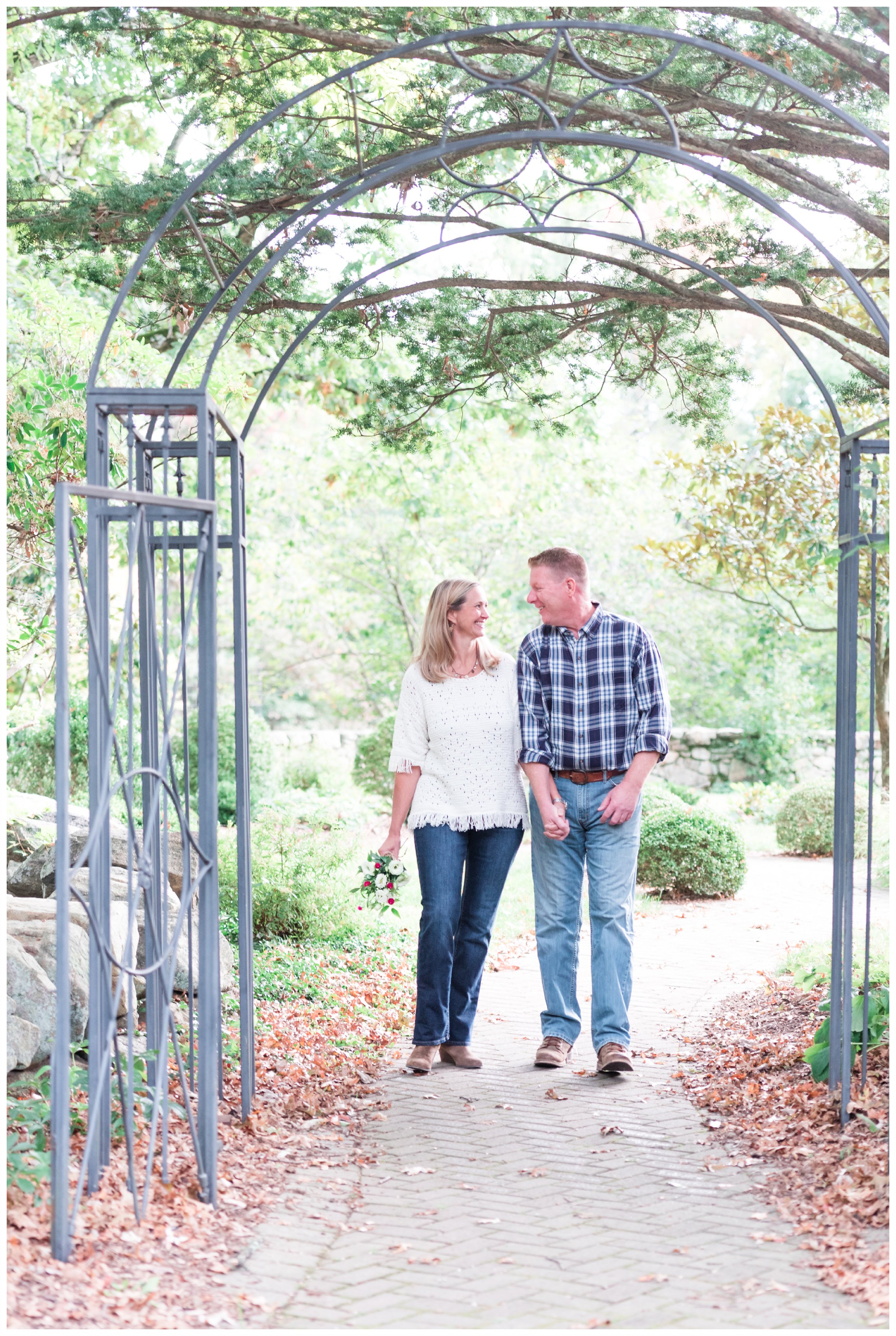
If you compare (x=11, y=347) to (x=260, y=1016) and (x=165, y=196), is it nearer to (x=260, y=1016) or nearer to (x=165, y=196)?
(x=165, y=196)

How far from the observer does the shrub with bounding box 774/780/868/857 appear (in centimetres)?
1018

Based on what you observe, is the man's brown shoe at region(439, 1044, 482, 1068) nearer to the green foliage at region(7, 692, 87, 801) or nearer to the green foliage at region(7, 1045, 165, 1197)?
the green foliage at region(7, 1045, 165, 1197)

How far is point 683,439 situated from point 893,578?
1948cm

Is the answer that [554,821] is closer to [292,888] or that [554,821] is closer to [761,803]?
[292,888]

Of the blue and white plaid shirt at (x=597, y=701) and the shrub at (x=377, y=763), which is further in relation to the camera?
the shrub at (x=377, y=763)

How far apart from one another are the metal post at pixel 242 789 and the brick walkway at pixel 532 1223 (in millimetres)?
A: 458

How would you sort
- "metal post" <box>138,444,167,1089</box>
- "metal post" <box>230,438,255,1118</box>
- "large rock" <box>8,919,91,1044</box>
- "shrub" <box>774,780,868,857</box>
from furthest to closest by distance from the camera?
"shrub" <box>774,780,868,857</box>
"large rock" <box>8,919,91,1044</box>
"metal post" <box>230,438,255,1118</box>
"metal post" <box>138,444,167,1089</box>

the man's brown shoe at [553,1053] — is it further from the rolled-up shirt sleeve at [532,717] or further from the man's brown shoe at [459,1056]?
the rolled-up shirt sleeve at [532,717]

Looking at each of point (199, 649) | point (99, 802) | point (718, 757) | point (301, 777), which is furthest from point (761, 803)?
point (99, 802)

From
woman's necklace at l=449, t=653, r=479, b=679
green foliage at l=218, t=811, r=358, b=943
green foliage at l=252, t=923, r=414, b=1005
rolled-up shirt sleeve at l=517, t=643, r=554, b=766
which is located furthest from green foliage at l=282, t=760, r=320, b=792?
rolled-up shirt sleeve at l=517, t=643, r=554, b=766

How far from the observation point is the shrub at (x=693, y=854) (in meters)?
8.42

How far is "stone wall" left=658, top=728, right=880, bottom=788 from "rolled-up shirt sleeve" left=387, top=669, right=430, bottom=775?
32.3ft

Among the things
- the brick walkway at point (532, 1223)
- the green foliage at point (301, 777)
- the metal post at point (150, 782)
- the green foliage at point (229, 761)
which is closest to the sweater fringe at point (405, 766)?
the metal post at point (150, 782)

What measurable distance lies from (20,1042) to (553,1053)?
185 centimetres
